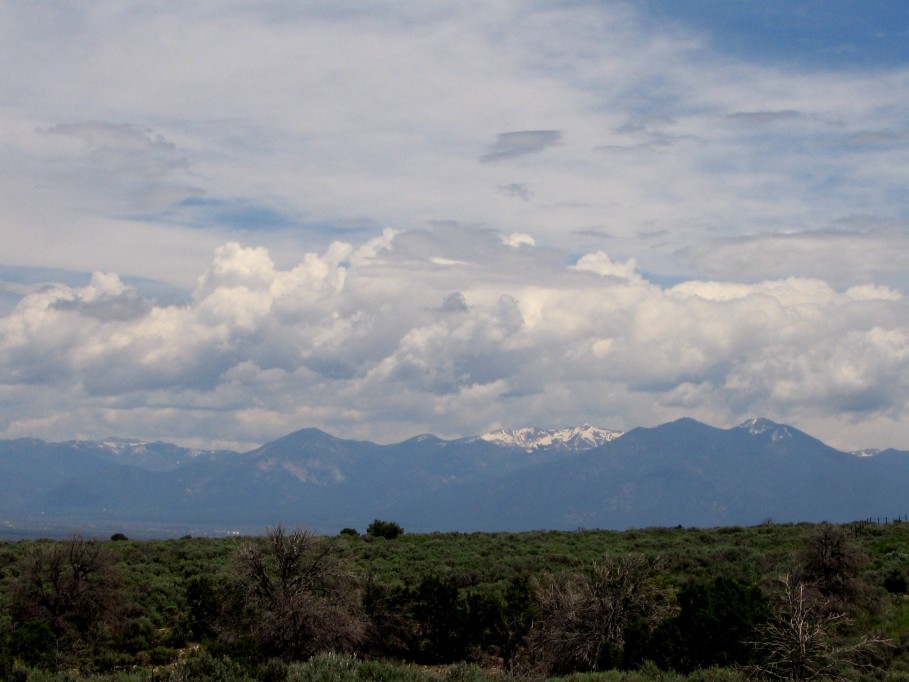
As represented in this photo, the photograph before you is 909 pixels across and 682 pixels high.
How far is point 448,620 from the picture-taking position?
94.1 feet

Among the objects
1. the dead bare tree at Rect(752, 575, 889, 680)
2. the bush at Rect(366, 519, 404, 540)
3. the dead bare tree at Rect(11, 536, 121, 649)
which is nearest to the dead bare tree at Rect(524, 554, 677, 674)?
the dead bare tree at Rect(752, 575, 889, 680)

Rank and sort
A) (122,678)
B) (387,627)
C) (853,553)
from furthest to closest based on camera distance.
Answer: (853,553), (387,627), (122,678)

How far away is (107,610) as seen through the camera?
29.0m

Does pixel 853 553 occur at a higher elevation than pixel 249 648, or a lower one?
higher

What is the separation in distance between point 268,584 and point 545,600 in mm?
7918

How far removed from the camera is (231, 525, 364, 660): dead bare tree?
83.6 feet

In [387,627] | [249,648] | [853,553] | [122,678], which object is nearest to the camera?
[122,678]

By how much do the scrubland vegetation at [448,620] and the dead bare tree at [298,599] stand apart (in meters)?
0.05

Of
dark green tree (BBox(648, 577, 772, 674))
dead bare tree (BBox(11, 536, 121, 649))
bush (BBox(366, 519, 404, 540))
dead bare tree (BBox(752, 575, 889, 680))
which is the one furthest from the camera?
bush (BBox(366, 519, 404, 540))

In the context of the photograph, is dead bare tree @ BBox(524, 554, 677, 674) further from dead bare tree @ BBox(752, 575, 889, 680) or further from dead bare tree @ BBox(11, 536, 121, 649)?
dead bare tree @ BBox(11, 536, 121, 649)

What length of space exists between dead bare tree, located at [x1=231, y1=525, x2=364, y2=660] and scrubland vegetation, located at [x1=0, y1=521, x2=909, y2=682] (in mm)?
49

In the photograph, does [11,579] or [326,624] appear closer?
[326,624]

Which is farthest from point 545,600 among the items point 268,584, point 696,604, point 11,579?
point 11,579

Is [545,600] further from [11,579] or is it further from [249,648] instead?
[11,579]
